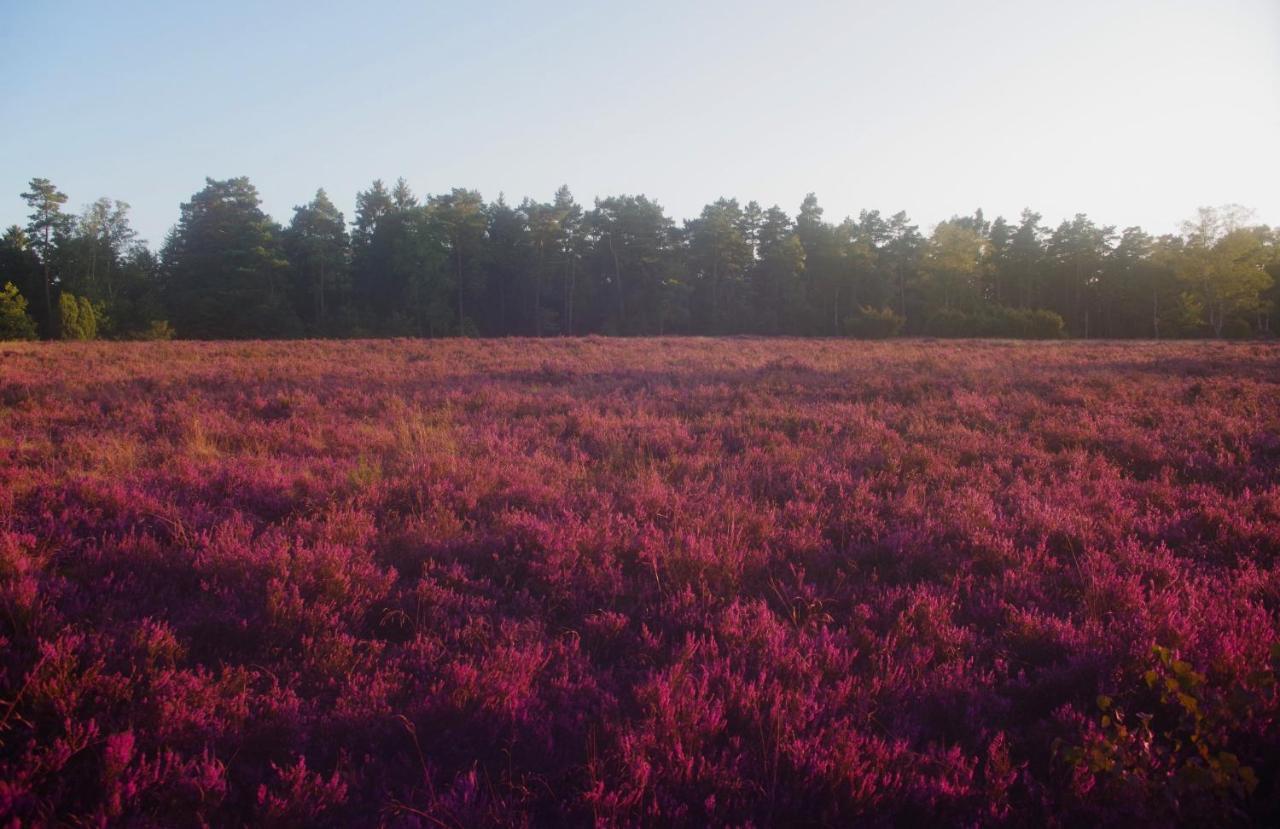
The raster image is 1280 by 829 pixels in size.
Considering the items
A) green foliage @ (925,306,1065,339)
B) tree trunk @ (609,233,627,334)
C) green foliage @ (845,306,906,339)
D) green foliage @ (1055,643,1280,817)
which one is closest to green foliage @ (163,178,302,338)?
tree trunk @ (609,233,627,334)

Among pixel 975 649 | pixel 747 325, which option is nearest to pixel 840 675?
pixel 975 649

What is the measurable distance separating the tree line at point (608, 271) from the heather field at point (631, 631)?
42046 millimetres

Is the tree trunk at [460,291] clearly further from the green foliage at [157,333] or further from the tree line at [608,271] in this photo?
the green foliage at [157,333]

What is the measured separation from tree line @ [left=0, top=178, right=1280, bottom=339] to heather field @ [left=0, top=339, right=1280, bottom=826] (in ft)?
138

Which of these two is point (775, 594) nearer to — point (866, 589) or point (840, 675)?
point (866, 589)

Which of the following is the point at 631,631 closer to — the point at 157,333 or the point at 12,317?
the point at 157,333

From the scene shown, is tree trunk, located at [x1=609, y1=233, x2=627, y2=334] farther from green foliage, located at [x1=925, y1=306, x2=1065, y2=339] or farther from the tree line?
green foliage, located at [x1=925, y1=306, x2=1065, y2=339]

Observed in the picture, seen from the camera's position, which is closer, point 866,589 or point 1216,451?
point 866,589

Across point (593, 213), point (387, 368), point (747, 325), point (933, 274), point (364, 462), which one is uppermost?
point (593, 213)

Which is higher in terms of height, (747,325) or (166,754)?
(747,325)

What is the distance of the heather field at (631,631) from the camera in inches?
98.0

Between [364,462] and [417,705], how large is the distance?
171 inches

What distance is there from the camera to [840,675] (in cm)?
331

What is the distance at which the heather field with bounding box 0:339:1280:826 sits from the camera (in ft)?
8.16
